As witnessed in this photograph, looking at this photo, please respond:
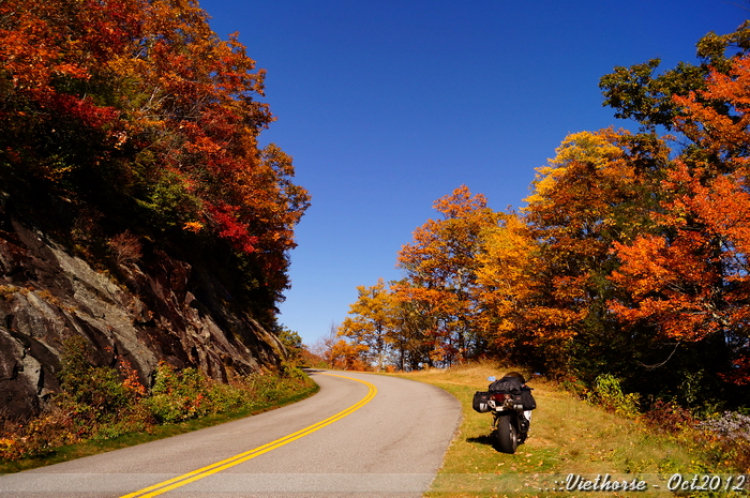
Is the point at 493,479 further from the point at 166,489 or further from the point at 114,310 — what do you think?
the point at 114,310

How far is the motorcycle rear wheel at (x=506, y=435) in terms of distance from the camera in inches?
310

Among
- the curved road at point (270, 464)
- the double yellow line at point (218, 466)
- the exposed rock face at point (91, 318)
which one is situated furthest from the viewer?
the exposed rock face at point (91, 318)

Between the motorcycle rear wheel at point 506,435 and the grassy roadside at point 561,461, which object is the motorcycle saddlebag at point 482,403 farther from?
the grassy roadside at point 561,461

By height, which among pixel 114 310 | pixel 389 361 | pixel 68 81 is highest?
pixel 68 81

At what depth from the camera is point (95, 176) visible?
14117mm

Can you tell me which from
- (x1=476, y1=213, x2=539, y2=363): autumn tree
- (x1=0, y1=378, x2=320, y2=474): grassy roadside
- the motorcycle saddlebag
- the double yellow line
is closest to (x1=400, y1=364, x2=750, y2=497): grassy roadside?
the motorcycle saddlebag

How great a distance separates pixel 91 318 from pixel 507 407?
1051cm

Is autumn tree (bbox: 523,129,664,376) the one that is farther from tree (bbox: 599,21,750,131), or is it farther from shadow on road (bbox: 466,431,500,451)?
shadow on road (bbox: 466,431,500,451)

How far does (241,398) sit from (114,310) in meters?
5.12

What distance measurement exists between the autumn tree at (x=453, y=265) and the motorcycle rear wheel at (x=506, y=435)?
79.0ft

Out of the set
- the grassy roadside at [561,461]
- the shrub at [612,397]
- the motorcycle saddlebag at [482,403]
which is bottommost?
the shrub at [612,397]

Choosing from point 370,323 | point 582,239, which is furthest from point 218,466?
point 370,323

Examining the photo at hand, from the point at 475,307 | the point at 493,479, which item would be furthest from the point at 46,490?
the point at 475,307

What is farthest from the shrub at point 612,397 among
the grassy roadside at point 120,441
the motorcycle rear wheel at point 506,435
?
the grassy roadside at point 120,441
